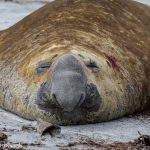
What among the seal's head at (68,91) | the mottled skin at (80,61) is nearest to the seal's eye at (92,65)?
the mottled skin at (80,61)

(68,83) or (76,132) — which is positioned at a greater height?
(68,83)

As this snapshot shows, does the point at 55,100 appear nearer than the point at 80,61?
Yes

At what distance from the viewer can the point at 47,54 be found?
5156 mm

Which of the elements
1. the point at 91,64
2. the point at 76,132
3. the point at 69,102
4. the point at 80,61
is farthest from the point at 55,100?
the point at 91,64

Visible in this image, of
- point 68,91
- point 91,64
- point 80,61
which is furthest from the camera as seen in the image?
point 91,64

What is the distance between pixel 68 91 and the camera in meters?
4.63

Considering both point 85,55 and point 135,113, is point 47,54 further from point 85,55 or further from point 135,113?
point 135,113

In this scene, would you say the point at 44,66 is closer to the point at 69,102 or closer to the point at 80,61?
the point at 80,61

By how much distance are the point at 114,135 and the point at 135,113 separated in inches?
33.7

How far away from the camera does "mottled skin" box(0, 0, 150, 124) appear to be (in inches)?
192

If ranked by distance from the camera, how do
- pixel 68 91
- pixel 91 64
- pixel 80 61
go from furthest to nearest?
pixel 91 64 < pixel 80 61 < pixel 68 91

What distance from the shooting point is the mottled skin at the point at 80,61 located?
4.87 meters

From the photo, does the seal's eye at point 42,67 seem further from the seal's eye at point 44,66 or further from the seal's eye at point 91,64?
the seal's eye at point 91,64

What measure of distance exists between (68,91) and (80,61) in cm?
35
